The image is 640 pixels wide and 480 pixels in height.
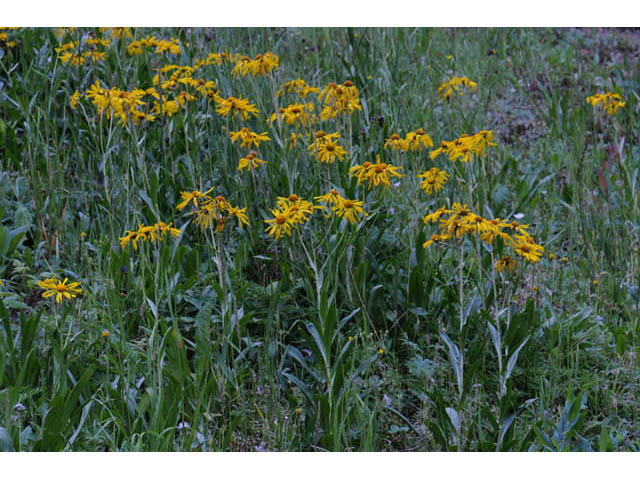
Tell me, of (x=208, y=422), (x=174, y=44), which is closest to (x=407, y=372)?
(x=208, y=422)

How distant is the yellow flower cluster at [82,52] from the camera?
319 cm

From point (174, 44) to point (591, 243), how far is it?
206 cm

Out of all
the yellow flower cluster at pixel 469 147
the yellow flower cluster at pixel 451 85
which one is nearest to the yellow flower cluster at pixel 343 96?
the yellow flower cluster at pixel 469 147

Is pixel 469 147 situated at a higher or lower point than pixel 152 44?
lower

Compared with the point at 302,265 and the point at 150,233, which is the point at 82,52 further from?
the point at 302,265

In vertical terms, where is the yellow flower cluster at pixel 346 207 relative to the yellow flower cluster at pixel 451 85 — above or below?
below

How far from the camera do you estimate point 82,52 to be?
3367 mm

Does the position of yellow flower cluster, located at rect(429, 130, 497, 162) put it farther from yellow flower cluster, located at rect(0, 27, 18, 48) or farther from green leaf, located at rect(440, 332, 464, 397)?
yellow flower cluster, located at rect(0, 27, 18, 48)

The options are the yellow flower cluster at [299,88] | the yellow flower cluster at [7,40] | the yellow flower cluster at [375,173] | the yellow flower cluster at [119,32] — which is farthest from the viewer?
the yellow flower cluster at [7,40]

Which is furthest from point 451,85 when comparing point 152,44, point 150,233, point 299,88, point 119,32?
point 150,233

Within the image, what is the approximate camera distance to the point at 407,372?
2.30 m

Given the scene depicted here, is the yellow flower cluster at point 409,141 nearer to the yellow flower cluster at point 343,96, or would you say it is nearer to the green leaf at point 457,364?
the yellow flower cluster at point 343,96

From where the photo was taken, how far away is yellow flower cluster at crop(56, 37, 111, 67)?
10.5 ft

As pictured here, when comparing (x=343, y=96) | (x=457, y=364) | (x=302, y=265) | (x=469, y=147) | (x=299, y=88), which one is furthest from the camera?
(x=299, y=88)
